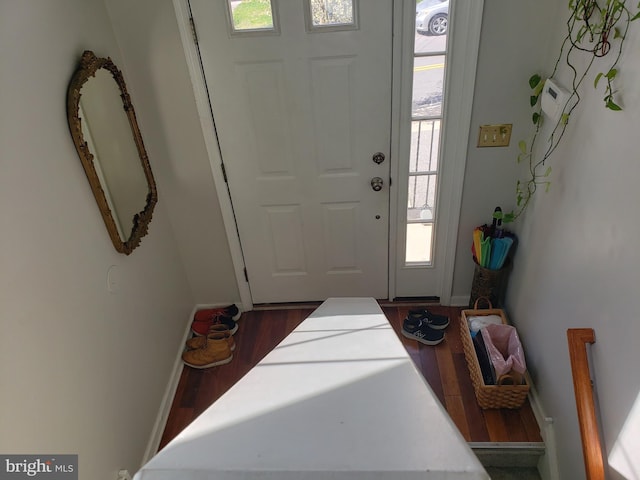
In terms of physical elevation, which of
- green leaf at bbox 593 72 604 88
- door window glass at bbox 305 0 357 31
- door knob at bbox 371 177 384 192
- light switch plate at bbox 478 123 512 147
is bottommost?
door knob at bbox 371 177 384 192

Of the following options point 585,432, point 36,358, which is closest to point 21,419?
point 36,358

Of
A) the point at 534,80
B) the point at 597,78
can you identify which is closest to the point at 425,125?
the point at 534,80

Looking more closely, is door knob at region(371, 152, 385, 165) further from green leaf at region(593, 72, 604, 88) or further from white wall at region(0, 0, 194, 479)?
white wall at region(0, 0, 194, 479)

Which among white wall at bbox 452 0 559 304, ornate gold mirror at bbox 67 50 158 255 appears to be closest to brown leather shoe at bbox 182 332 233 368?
ornate gold mirror at bbox 67 50 158 255

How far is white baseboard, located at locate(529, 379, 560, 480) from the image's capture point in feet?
6.24

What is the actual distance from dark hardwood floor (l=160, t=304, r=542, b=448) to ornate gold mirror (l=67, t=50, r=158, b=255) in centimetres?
93

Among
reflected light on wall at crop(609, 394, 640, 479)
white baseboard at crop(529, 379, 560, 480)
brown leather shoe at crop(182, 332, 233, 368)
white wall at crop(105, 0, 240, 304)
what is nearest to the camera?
reflected light on wall at crop(609, 394, 640, 479)

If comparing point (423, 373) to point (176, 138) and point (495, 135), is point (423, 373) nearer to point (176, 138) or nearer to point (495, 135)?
point (495, 135)

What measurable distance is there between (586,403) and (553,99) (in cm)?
120

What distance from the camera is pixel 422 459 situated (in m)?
0.60

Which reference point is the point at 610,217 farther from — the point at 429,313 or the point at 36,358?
the point at 36,358

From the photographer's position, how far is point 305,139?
7.54 feet

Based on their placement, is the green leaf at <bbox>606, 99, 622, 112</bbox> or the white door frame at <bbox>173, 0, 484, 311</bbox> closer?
the green leaf at <bbox>606, 99, 622, 112</bbox>

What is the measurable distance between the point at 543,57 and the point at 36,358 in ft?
7.59
